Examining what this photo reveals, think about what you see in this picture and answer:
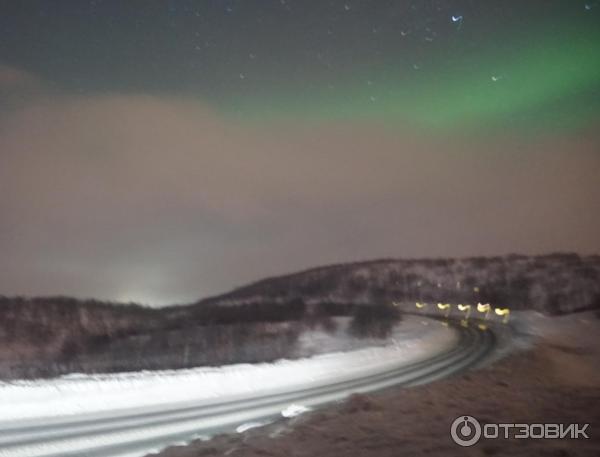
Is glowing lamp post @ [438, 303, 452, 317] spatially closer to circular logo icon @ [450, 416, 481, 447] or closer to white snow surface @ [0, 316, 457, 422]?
white snow surface @ [0, 316, 457, 422]

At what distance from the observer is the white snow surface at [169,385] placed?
568 inches

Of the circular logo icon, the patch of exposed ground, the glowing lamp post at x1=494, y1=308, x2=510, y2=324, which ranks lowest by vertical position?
the glowing lamp post at x1=494, y1=308, x2=510, y2=324

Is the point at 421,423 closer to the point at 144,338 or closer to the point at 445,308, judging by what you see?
the point at 144,338

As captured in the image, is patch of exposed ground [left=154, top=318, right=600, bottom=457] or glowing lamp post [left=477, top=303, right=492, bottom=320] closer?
patch of exposed ground [left=154, top=318, right=600, bottom=457]

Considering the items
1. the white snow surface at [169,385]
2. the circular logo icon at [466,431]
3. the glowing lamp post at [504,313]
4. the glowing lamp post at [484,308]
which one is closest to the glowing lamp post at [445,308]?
the glowing lamp post at [484,308]

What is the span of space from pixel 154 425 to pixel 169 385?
14.9ft

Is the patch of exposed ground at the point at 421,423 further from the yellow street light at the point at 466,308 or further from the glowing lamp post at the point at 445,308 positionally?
the glowing lamp post at the point at 445,308

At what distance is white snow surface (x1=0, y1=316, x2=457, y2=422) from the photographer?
14438 mm

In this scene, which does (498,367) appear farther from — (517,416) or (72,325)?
(72,325)

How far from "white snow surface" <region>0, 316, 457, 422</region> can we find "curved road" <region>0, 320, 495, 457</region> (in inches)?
36.1

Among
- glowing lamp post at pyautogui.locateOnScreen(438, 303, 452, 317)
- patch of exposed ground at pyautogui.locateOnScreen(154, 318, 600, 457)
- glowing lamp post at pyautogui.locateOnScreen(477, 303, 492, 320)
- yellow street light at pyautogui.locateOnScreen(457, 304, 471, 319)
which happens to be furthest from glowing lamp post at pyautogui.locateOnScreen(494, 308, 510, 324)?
patch of exposed ground at pyautogui.locateOnScreen(154, 318, 600, 457)

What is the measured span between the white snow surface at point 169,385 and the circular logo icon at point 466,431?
25.3 ft

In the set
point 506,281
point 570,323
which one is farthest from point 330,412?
point 506,281

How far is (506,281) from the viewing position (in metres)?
52.9
